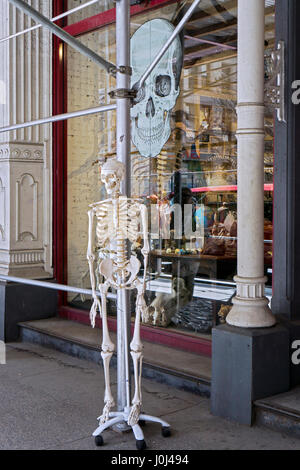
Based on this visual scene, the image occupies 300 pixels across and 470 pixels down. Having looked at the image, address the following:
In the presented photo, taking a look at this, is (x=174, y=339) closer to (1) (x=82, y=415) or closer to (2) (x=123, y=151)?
(1) (x=82, y=415)

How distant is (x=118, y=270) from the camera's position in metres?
4.05

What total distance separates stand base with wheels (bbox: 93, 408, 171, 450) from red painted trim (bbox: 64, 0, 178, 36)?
A: 14.1 feet

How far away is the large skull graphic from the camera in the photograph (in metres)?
6.25

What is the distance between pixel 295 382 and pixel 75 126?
14.4ft

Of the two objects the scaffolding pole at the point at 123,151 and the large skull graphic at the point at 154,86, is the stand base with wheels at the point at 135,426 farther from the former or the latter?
the large skull graphic at the point at 154,86

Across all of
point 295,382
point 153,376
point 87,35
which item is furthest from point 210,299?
point 87,35

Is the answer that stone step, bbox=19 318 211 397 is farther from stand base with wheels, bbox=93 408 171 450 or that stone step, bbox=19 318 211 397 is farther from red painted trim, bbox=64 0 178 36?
red painted trim, bbox=64 0 178 36

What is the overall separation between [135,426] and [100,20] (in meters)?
5.07

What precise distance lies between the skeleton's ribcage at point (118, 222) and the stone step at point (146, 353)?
5.36 ft

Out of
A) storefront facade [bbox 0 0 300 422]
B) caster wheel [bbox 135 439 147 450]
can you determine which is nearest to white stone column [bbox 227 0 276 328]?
storefront facade [bbox 0 0 300 422]

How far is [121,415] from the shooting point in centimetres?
411

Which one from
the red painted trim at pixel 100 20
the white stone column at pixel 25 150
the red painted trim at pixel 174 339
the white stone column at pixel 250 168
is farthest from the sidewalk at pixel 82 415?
the red painted trim at pixel 100 20

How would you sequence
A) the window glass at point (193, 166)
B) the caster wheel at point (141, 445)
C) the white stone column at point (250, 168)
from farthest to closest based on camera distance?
1. the window glass at point (193, 166)
2. the white stone column at point (250, 168)
3. the caster wheel at point (141, 445)

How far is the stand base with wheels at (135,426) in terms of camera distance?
3881mm
